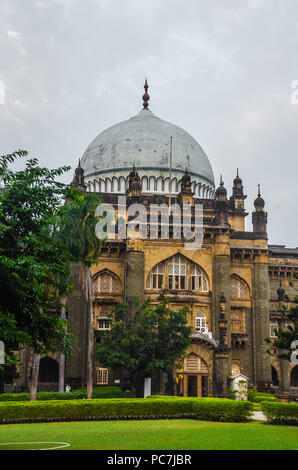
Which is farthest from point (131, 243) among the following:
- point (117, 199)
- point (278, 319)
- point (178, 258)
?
point (278, 319)

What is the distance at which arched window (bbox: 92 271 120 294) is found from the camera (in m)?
48.8

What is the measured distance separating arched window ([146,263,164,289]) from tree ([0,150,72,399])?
29.8 meters

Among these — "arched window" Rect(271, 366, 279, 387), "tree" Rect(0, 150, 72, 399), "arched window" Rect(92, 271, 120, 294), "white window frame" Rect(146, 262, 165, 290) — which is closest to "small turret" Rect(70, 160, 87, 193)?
"arched window" Rect(92, 271, 120, 294)

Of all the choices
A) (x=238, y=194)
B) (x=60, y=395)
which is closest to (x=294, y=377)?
(x=238, y=194)

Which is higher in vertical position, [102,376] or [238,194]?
[238,194]

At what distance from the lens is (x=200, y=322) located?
47469 mm

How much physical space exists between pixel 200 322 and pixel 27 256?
33420mm

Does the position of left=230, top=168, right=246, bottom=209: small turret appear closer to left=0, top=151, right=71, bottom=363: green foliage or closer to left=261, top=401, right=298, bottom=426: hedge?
left=261, top=401, right=298, bottom=426: hedge

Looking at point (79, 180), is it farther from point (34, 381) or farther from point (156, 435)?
point (156, 435)

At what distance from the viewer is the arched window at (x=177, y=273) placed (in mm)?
47938

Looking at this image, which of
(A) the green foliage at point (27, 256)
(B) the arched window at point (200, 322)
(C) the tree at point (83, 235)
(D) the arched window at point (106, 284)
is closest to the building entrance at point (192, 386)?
(B) the arched window at point (200, 322)

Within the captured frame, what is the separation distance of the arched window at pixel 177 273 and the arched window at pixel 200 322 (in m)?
2.55

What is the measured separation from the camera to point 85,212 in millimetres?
39469

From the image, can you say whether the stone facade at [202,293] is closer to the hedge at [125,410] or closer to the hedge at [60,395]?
the hedge at [60,395]
